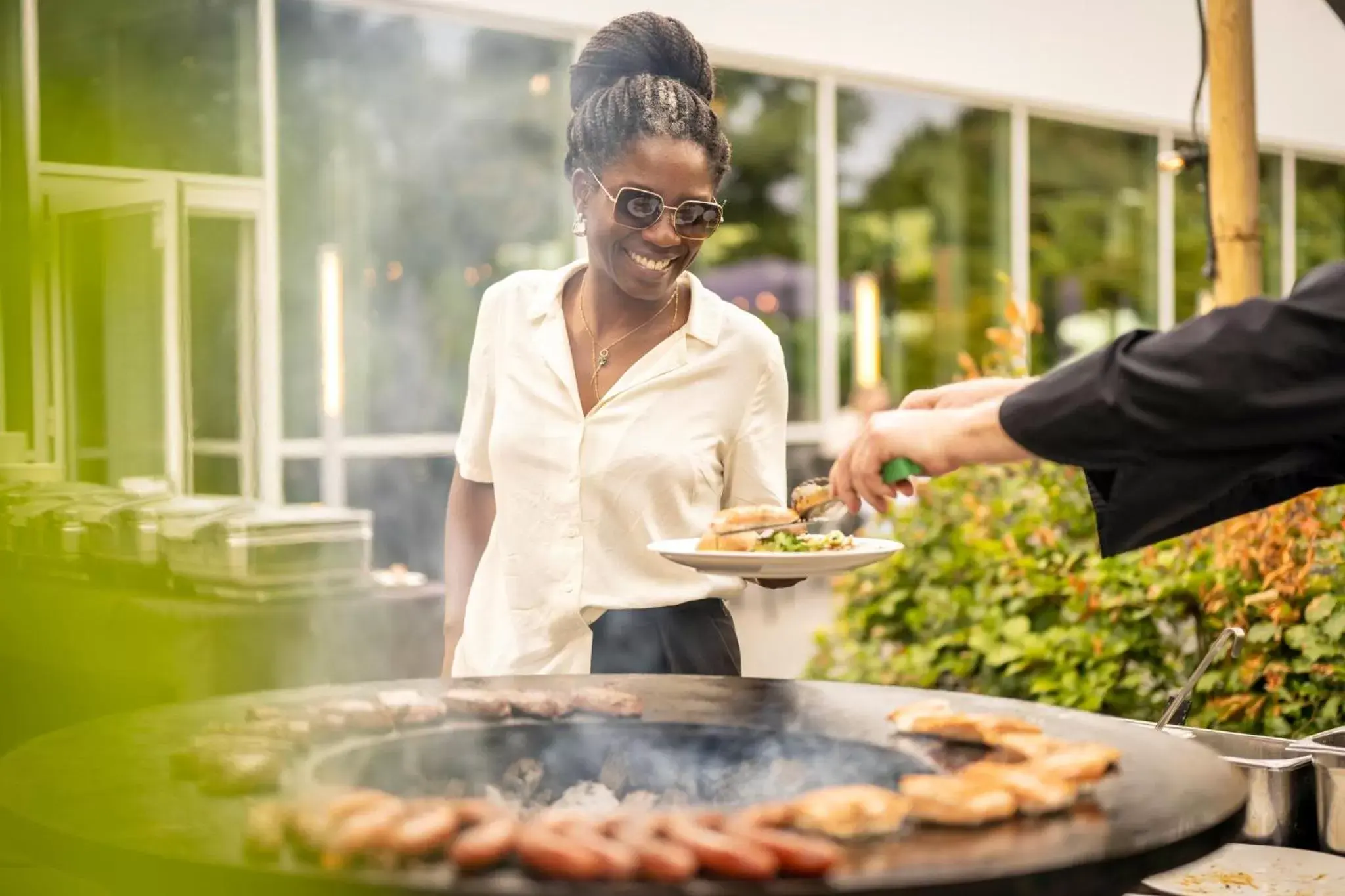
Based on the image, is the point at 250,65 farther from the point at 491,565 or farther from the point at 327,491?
the point at 491,565

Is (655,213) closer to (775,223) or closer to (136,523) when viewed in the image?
(136,523)

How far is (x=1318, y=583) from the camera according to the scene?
3383mm

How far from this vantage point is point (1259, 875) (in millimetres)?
2426

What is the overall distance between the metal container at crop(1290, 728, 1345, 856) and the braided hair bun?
1.53m

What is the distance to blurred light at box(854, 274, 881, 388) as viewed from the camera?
915cm

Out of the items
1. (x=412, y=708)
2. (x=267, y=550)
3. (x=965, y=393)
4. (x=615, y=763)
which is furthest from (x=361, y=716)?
(x=267, y=550)

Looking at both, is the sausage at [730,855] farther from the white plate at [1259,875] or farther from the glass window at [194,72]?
the glass window at [194,72]

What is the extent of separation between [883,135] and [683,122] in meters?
7.30

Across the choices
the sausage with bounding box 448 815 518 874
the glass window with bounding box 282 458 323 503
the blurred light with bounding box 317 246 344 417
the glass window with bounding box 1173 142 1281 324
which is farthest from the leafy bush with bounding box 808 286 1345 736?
the glass window with bounding box 1173 142 1281 324

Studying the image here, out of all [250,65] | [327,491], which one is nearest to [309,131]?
[250,65]

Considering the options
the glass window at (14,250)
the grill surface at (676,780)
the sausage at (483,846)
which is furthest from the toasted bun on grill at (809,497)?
the glass window at (14,250)

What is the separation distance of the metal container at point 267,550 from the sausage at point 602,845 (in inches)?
128

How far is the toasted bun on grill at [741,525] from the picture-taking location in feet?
6.90

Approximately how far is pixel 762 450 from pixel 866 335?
6683 mm
